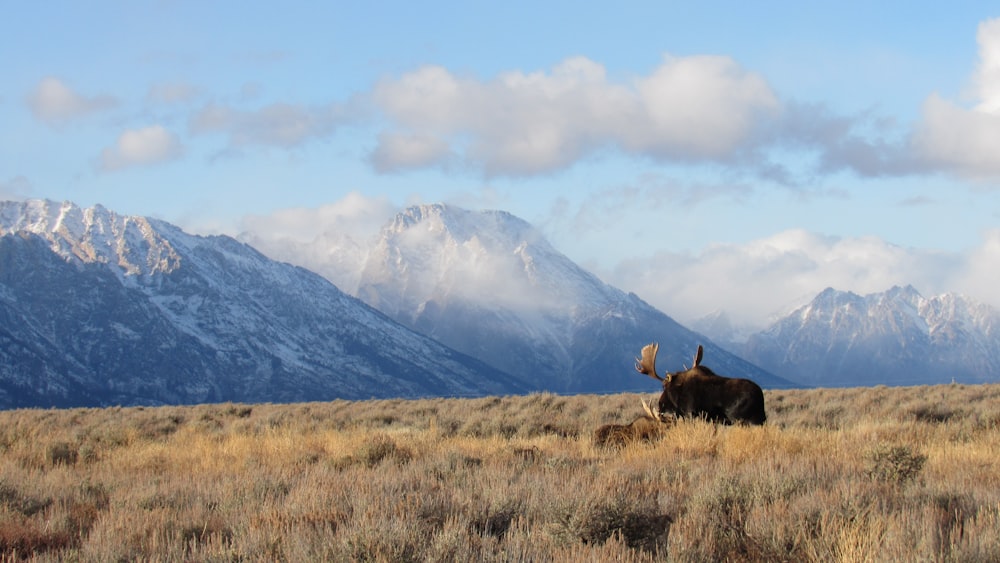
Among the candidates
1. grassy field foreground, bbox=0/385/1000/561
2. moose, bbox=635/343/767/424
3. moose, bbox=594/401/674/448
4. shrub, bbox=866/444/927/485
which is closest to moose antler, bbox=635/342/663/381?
moose, bbox=635/343/767/424

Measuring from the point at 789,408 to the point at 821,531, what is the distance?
14253 mm

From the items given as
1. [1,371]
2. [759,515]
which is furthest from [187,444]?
[1,371]

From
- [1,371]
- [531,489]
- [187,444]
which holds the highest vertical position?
[531,489]

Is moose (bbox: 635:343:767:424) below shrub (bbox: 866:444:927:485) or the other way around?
the other way around

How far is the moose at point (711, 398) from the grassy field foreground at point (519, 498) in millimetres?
1160

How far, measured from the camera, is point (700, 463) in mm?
9094

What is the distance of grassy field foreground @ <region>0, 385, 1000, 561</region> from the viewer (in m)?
5.56

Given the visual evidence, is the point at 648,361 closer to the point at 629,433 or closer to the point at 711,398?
the point at 711,398

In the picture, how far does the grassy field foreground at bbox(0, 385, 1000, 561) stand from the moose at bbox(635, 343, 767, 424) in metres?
1.16

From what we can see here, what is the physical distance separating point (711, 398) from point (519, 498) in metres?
7.04

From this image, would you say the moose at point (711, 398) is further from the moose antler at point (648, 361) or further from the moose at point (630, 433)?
the moose at point (630, 433)

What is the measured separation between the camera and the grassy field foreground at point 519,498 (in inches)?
219

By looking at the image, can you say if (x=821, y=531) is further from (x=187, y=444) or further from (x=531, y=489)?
(x=187, y=444)

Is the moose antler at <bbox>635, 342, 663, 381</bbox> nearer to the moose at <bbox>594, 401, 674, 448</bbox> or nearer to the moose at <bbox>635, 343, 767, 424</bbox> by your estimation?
the moose at <bbox>635, 343, 767, 424</bbox>
